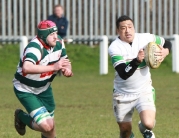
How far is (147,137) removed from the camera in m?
9.20

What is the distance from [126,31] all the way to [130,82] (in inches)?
25.9

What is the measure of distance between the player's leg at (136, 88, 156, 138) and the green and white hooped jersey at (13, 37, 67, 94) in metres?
1.17

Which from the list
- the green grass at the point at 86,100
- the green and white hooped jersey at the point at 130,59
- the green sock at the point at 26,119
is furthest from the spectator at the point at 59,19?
the green and white hooped jersey at the point at 130,59

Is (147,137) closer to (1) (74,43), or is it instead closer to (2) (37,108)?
(2) (37,108)

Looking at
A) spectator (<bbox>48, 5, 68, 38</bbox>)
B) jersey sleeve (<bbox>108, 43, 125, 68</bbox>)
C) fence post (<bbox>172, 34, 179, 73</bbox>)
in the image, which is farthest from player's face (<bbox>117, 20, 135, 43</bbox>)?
fence post (<bbox>172, 34, 179, 73</bbox>)

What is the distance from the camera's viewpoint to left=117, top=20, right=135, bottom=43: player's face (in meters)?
9.27

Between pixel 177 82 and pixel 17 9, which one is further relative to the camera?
pixel 17 9

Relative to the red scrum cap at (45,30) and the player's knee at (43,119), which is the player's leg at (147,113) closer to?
the player's knee at (43,119)

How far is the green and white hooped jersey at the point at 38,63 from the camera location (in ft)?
30.1

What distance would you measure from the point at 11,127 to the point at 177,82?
833 cm

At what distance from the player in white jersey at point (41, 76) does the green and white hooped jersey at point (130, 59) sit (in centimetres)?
63

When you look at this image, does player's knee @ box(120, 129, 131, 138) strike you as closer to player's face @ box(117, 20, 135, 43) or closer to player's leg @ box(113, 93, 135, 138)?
player's leg @ box(113, 93, 135, 138)

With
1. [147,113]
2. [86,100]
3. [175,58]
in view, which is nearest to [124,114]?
[147,113]

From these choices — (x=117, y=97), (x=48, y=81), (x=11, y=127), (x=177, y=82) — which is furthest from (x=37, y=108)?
(x=177, y=82)
